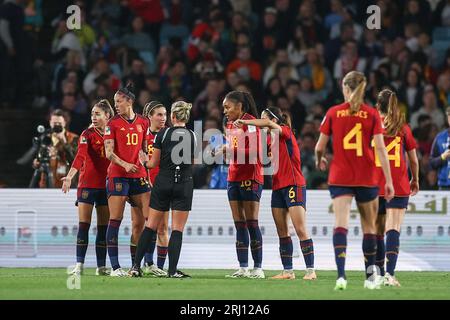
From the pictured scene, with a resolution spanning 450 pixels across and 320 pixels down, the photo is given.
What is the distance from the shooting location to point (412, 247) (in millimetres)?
18547

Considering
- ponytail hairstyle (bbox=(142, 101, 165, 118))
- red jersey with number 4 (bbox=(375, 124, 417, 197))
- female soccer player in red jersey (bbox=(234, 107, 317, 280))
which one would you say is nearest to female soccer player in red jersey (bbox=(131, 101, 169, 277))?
ponytail hairstyle (bbox=(142, 101, 165, 118))

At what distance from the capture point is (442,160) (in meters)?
18.3

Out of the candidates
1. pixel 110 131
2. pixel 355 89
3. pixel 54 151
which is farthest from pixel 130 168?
pixel 54 151

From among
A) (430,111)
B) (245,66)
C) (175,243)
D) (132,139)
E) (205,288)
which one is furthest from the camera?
(245,66)

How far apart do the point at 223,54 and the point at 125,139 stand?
9375mm

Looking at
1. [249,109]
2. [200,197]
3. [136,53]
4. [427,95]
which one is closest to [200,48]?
[136,53]

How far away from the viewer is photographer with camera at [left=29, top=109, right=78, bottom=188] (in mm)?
18906

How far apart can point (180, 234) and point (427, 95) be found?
31.6 feet

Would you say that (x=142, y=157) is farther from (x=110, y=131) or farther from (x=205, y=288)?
(x=205, y=288)

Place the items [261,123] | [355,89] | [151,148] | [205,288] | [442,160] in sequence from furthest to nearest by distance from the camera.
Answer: [442,160]
[151,148]
[261,123]
[205,288]
[355,89]

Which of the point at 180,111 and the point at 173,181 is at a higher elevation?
the point at 180,111

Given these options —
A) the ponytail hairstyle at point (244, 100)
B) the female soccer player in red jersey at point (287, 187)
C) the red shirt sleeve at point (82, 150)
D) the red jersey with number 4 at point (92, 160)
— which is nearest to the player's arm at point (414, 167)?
the female soccer player in red jersey at point (287, 187)

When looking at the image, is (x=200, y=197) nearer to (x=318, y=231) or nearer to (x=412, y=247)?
(x=318, y=231)

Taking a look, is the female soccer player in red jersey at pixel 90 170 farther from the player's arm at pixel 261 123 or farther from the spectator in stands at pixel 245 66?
the spectator in stands at pixel 245 66
